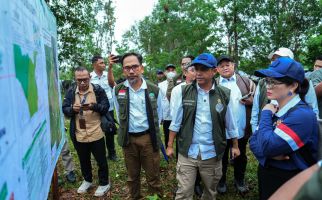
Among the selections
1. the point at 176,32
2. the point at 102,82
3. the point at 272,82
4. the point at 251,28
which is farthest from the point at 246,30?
the point at 272,82

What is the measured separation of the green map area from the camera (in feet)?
5.78

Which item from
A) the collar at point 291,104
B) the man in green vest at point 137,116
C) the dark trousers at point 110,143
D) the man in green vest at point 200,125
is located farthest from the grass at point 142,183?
the collar at point 291,104

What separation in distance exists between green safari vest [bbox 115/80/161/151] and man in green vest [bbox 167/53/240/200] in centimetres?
61

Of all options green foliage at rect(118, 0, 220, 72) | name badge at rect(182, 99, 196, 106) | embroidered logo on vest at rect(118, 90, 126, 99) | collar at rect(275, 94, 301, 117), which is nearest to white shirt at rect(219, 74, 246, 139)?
name badge at rect(182, 99, 196, 106)

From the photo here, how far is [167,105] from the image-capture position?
19.5ft

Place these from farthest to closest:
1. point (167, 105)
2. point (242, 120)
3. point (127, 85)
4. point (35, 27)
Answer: point (167, 105), point (242, 120), point (127, 85), point (35, 27)

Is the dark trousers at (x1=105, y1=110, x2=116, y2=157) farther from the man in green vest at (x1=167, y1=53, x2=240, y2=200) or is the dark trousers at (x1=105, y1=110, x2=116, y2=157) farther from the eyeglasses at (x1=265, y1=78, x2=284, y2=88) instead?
the eyeglasses at (x1=265, y1=78, x2=284, y2=88)

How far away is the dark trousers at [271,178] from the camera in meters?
2.54

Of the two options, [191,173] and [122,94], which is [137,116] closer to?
[122,94]

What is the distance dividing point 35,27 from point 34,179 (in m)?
1.21

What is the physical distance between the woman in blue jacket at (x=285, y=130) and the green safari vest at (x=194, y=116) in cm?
80

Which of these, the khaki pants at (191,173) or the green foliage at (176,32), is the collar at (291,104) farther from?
the green foliage at (176,32)

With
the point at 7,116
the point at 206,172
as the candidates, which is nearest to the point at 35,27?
the point at 7,116

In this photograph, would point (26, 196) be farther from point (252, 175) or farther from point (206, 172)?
point (252, 175)
